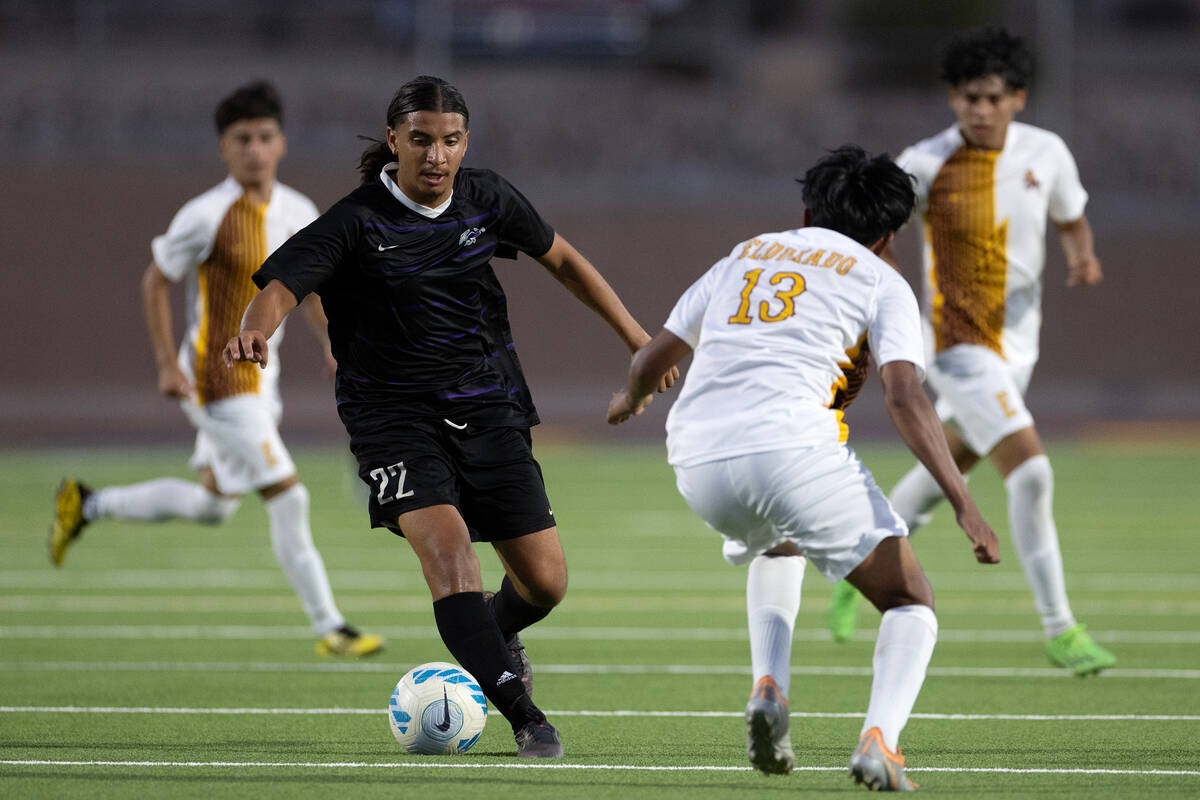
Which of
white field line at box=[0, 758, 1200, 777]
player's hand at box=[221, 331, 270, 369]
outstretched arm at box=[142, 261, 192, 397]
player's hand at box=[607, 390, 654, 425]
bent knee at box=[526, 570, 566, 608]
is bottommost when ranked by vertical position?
white field line at box=[0, 758, 1200, 777]

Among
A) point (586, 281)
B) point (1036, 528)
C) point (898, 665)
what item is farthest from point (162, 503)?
point (898, 665)

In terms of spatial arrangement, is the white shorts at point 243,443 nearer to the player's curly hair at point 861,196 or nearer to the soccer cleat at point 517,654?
the soccer cleat at point 517,654

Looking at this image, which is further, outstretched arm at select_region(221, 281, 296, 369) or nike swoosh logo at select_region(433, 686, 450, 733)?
nike swoosh logo at select_region(433, 686, 450, 733)

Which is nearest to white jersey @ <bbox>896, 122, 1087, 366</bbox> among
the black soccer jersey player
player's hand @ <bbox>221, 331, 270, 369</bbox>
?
the black soccer jersey player

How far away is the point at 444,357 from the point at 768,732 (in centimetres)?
173

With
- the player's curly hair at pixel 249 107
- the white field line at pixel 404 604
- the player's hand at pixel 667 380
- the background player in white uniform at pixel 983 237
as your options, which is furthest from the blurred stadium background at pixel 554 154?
the player's hand at pixel 667 380

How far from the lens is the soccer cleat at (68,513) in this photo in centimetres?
966

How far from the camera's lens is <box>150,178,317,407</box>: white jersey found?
855cm

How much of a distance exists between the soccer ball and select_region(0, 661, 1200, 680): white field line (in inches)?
82.1

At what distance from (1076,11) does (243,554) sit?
2974cm

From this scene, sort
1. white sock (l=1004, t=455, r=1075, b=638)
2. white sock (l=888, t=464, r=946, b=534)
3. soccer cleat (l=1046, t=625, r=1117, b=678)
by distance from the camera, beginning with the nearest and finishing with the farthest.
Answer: soccer cleat (l=1046, t=625, r=1117, b=678) < white sock (l=1004, t=455, r=1075, b=638) < white sock (l=888, t=464, r=946, b=534)

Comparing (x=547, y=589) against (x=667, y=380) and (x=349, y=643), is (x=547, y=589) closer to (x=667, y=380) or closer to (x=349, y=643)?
(x=667, y=380)

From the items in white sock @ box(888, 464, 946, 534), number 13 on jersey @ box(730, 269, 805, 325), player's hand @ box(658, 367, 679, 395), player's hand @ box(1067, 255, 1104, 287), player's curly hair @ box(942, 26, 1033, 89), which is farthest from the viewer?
player's hand @ box(1067, 255, 1104, 287)

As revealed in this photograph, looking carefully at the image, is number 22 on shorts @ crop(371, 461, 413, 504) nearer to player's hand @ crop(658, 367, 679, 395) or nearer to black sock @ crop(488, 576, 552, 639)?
black sock @ crop(488, 576, 552, 639)
